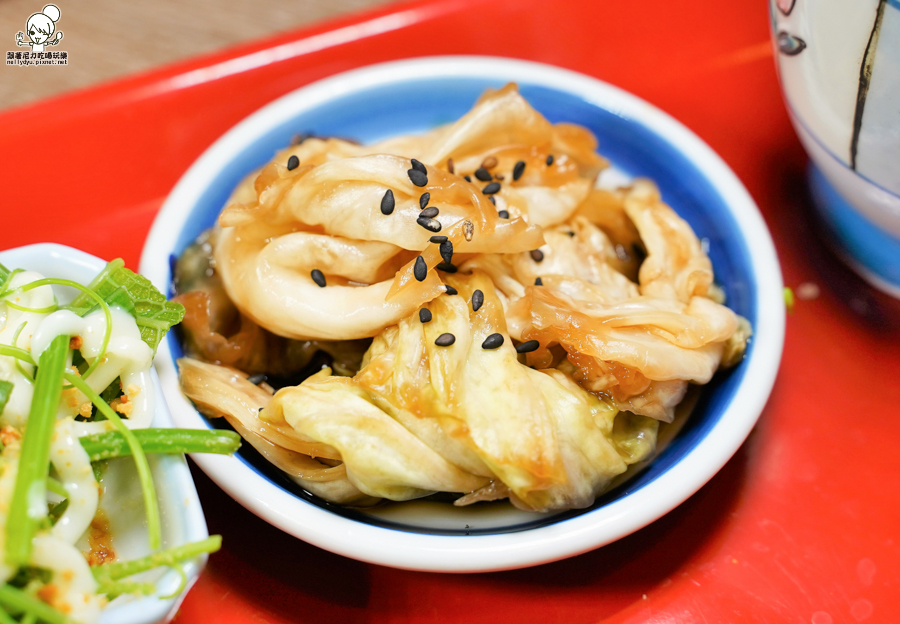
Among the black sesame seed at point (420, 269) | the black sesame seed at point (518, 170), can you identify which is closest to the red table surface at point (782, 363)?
the black sesame seed at point (420, 269)

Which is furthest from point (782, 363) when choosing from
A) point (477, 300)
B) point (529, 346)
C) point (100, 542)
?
point (100, 542)

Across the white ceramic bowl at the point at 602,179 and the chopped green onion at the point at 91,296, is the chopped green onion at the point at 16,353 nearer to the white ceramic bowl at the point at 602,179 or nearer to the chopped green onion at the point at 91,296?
the chopped green onion at the point at 91,296

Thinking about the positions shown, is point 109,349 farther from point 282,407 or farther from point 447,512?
point 447,512

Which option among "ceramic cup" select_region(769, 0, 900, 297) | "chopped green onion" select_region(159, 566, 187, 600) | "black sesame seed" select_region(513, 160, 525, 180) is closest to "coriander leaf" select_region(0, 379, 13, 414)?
"chopped green onion" select_region(159, 566, 187, 600)

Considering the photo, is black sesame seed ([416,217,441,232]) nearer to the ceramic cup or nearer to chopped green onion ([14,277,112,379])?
chopped green onion ([14,277,112,379])

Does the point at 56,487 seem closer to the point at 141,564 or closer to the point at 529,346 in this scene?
the point at 141,564

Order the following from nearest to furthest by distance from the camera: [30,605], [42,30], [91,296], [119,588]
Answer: [30,605] → [119,588] → [91,296] → [42,30]
